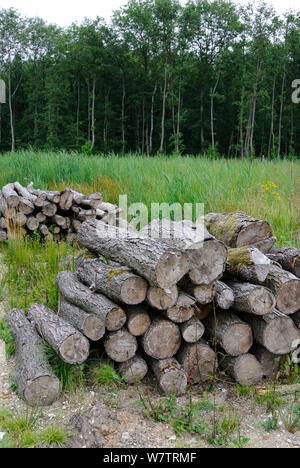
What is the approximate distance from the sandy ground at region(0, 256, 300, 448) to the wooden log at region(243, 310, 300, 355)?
464mm

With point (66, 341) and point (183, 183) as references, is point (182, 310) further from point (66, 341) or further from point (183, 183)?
point (183, 183)

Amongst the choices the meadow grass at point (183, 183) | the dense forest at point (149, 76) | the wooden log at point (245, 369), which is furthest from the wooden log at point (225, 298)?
→ the dense forest at point (149, 76)

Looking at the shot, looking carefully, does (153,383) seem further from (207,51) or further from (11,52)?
(11,52)

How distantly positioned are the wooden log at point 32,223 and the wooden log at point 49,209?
209mm

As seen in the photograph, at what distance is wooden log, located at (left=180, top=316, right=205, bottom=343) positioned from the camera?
327cm

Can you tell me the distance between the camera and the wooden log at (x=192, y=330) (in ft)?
10.7

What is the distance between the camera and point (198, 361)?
333cm

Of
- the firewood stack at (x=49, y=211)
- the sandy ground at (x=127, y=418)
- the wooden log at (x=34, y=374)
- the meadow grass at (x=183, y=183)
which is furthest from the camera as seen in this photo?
the firewood stack at (x=49, y=211)

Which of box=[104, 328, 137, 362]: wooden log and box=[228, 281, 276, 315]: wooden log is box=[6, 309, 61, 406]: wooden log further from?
box=[228, 281, 276, 315]: wooden log

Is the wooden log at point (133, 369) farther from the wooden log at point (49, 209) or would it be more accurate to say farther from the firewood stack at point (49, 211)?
the wooden log at point (49, 209)

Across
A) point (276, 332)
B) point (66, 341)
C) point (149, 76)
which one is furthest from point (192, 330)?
point (149, 76)

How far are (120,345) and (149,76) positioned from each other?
38.4 metres
